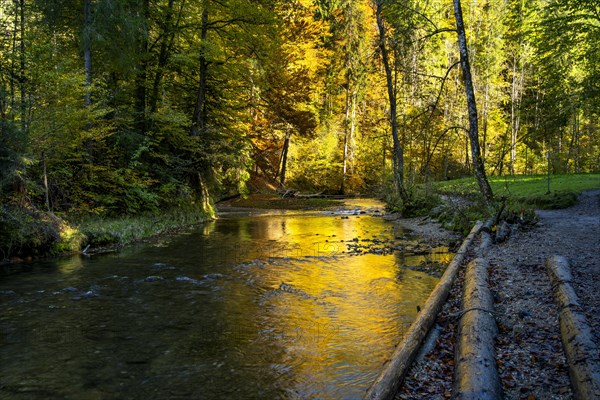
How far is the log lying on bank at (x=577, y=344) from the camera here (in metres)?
3.41

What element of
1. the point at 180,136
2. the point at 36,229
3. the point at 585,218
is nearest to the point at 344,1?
the point at 180,136

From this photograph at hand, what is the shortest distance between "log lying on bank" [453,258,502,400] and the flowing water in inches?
38.4

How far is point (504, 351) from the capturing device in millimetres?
4516

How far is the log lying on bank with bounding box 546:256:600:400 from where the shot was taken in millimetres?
3414

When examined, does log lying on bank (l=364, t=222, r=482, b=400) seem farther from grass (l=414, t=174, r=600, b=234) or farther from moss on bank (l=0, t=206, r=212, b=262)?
moss on bank (l=0, t=206, r=212, b=262)

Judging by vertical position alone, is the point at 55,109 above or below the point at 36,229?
above

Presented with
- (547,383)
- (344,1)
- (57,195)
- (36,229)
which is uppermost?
(344,1)

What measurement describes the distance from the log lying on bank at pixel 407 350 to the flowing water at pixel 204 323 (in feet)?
1.62

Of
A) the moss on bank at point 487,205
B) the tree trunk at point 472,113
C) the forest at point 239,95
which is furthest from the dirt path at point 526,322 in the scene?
the tree trunk at point 472,113

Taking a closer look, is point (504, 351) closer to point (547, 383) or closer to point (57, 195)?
point (547, 383)

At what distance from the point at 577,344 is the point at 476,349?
90 cm

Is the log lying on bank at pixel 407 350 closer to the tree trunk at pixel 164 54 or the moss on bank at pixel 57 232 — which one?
the moss on bank at pixel 57 232

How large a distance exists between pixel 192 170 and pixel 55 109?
806 centimetres

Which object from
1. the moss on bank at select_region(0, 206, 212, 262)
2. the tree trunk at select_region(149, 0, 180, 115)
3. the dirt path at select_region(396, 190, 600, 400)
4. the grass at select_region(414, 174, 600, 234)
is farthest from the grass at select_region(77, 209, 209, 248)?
the grass at select_region(414, 174, 600, 234)
